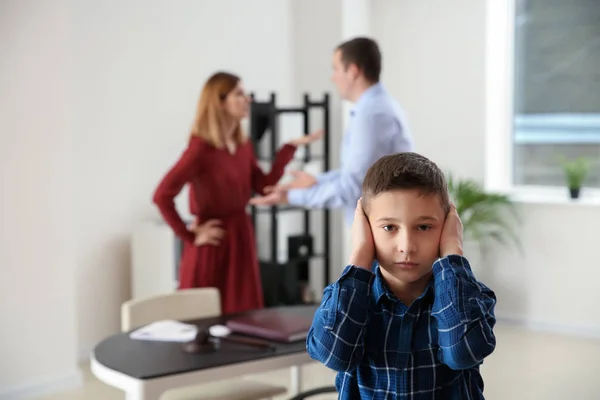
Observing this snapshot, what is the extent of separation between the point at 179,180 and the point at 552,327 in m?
3.22

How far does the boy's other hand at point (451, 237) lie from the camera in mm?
1708

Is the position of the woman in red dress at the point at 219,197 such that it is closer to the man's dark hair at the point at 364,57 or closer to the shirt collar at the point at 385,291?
the man's dark hair at the point at 364,57

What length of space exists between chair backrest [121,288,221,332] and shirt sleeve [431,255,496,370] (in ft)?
6.15

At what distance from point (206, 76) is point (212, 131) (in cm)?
206

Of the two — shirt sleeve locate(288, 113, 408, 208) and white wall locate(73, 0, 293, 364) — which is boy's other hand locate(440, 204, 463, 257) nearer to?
shirt sleeve locate(288, 113, 408, 208)

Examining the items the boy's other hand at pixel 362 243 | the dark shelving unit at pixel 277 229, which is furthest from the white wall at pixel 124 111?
the boy's other hand at pixel 362 243

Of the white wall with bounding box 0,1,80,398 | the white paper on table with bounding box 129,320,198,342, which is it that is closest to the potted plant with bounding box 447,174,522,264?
the white wall with bounding box 0,1,80,398

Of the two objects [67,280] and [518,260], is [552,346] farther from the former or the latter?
[67,280]

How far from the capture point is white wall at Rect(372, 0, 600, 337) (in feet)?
20.4

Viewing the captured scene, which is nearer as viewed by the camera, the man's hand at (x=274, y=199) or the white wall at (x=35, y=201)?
the man's hand at (x=274, y=199)

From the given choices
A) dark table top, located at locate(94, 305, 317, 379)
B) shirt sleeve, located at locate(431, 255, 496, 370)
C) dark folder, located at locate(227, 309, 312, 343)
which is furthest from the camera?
dark folder, located at locate(227, 309, 312, 343)

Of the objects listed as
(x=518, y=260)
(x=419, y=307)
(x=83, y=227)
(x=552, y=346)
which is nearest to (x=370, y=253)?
(x=419, y=307)

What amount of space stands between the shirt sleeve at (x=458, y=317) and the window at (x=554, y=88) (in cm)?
507

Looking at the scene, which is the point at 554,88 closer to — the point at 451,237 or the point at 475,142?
the point at 475,142
